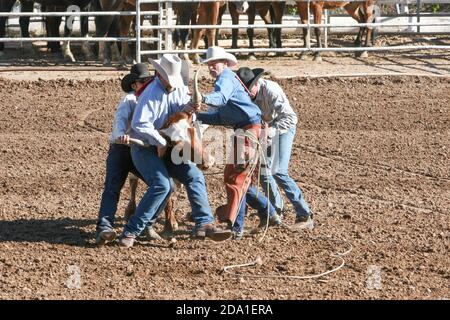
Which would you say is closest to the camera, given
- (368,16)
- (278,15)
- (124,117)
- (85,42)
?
(124,117)

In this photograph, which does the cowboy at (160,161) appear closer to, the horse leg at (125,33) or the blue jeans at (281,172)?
the blue jeans at (281,172)

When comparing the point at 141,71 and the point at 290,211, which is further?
the point at 290,211

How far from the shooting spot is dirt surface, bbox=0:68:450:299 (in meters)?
8.89

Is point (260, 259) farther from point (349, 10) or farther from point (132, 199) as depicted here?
point (349, 10)

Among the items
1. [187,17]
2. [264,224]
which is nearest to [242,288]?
[264,224]

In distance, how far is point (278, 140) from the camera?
418 inches

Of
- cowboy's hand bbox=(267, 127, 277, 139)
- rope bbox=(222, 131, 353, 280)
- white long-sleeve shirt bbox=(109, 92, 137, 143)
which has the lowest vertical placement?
rope bbox=(222, 131, 353, 280)

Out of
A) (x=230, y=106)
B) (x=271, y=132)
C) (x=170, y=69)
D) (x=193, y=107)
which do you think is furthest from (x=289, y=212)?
(x=170, y=69)

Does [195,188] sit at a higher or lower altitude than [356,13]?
lower

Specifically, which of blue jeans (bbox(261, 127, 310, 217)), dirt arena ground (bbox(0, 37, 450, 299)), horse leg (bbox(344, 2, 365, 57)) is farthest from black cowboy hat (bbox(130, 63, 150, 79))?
horse leg (bbox(344, 2, 365, 57))

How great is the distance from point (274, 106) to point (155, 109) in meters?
1.25

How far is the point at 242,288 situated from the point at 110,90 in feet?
29.8

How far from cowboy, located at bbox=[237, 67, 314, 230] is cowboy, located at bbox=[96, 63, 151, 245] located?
105cm

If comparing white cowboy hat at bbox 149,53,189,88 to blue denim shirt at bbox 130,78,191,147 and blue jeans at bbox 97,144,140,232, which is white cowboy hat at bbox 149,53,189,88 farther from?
blue jeans at bbox 97,144,140,232
